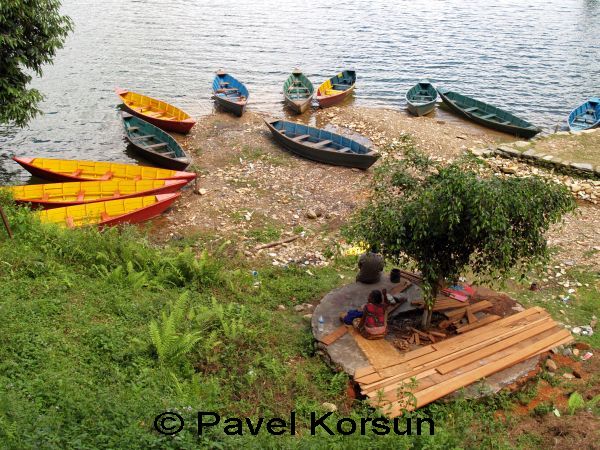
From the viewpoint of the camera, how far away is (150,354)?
31.7ft

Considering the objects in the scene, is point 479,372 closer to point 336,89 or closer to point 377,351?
point 377,351

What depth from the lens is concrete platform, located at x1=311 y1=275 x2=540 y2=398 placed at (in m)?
9.55

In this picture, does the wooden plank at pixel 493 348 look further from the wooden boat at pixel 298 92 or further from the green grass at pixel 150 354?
the wooden boat at pixel 298 92

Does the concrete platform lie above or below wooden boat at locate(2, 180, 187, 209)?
below

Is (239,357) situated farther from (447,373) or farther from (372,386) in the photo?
(447,373)

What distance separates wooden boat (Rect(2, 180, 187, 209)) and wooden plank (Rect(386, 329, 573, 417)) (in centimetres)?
1196

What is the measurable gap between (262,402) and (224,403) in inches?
25.1

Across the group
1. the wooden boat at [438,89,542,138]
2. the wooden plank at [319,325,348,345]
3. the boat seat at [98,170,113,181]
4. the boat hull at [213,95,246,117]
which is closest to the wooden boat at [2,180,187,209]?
the boat seat at [98,170,113,181]

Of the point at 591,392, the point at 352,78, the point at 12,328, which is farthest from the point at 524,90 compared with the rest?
the point at 12,328

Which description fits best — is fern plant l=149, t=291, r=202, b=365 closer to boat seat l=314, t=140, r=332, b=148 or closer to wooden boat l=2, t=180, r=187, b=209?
wooden boat l=2, t=180, r=187, b=209

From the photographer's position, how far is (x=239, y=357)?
10031 mm

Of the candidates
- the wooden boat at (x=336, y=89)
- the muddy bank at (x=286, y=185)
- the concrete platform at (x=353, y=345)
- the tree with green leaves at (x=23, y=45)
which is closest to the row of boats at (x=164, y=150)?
the wooden boat at (x=336, y=89)

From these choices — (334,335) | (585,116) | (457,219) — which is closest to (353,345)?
Answer: (334,335)

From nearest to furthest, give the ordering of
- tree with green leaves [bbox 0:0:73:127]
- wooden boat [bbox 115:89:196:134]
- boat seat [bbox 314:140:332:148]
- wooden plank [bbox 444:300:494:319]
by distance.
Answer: wooden plank [bbox 444:300:494:319] → tree with green leaves [bbox 0:0:73:127] → boat seat [bbox 314:140:332:148] → wooden boat [bbox 115:89:196:134]
